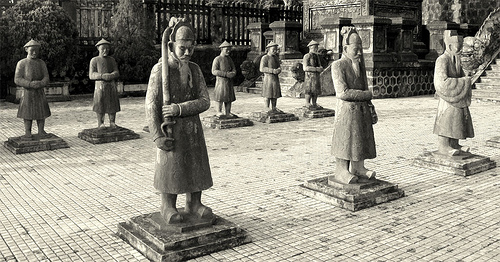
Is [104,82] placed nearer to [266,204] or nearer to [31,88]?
[31,88]

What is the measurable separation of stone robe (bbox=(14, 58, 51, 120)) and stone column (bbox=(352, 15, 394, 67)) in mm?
10448

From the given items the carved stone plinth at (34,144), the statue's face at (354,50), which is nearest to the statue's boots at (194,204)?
the statue's face at (354,50)

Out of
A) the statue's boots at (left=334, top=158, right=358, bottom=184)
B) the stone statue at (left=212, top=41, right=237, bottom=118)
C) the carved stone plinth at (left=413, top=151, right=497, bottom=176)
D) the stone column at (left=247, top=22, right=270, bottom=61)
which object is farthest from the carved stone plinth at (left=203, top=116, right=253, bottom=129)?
the stone column at (left=247, top=22, right=270, bottom=61)

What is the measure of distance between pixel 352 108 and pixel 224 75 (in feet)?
19.0

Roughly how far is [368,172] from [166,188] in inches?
106

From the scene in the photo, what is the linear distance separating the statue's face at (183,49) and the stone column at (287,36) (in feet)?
48.8

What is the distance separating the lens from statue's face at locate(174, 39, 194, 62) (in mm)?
4855

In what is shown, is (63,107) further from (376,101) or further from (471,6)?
(471,6)

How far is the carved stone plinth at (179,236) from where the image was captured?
4.60 metres

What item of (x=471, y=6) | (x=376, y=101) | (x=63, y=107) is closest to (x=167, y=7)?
(x=63, y=107)

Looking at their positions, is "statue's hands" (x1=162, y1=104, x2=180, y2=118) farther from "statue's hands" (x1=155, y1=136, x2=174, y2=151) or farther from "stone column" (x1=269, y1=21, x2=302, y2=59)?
"stone column" (x1=269, y1=21, x2=302, y2=59)

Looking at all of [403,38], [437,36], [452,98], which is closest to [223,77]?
[452,98]

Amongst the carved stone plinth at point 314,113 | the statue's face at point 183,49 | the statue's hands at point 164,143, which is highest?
the statue's face at point 183,49

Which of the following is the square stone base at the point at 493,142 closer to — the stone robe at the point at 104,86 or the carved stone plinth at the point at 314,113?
the carved stone plinth at the point at 314,113
